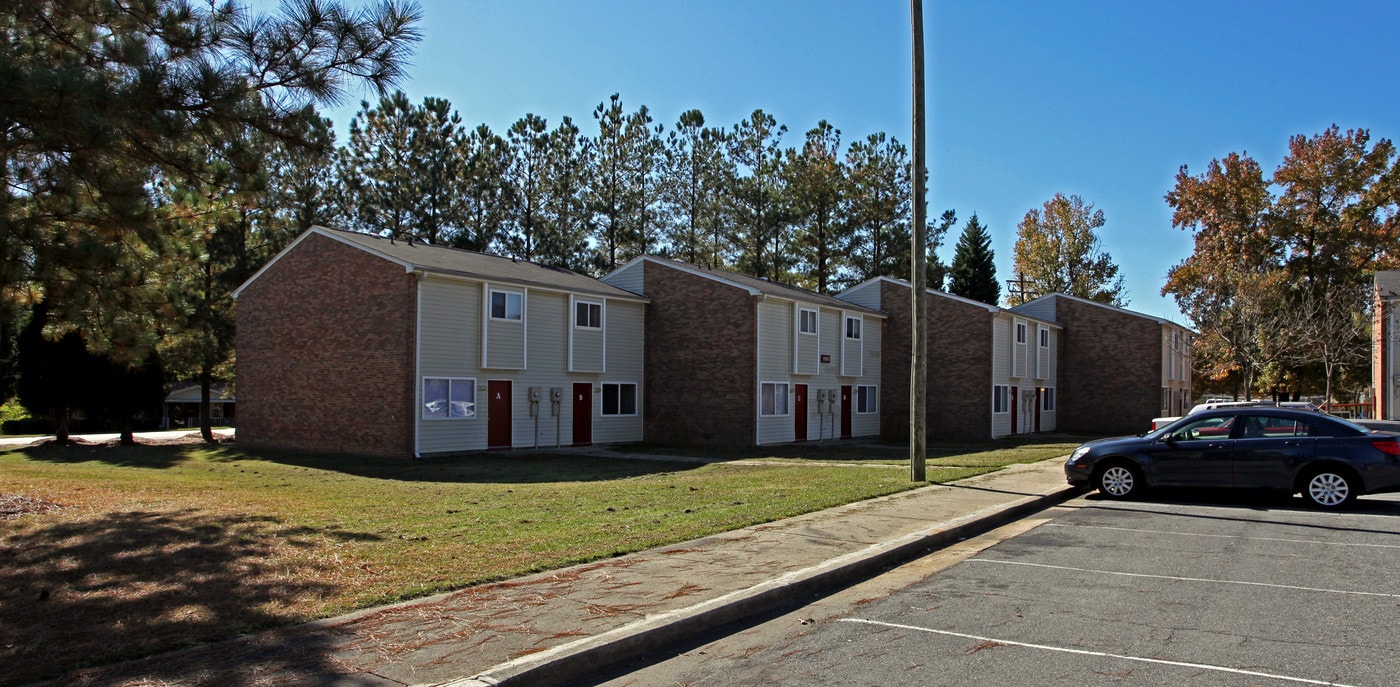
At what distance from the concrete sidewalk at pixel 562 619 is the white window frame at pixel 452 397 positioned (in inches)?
622

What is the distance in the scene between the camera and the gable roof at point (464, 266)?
25.1m

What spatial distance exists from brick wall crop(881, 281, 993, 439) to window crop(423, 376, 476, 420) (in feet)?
55.2

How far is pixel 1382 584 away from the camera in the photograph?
802cm

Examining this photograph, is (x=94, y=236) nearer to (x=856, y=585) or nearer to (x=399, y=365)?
(x=856, y=585)

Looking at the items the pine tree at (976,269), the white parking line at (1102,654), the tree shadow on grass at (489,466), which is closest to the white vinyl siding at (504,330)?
the tree shadow on grass at (489,466)

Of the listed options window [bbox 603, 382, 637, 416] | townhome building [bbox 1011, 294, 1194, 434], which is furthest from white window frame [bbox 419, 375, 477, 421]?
townhome building [bbox 1011, 294, 1194, 434]

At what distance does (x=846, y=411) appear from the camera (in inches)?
1346

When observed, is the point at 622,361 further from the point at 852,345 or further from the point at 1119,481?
the point at 1119,481

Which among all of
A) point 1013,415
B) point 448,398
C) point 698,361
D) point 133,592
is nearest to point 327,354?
point 448,398

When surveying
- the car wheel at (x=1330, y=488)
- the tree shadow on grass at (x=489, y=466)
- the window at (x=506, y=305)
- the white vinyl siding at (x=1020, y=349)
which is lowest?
the tree shadow on grass at (x=489, y=466)

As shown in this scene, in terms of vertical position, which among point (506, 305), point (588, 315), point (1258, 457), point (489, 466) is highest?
point (506, 305)

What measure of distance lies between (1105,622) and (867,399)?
2885 centimetres

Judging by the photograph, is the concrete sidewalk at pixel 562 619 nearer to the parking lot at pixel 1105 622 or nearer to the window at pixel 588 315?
the parking lot at pixel 1105 622

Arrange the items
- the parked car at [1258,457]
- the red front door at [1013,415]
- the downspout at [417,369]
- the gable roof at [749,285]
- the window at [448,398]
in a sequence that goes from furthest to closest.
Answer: the red front door at [1013,415]
the gable roof at [749,285]
the window at [448,398]
the downspout at [417,369]
the parked car at [1258,457]
